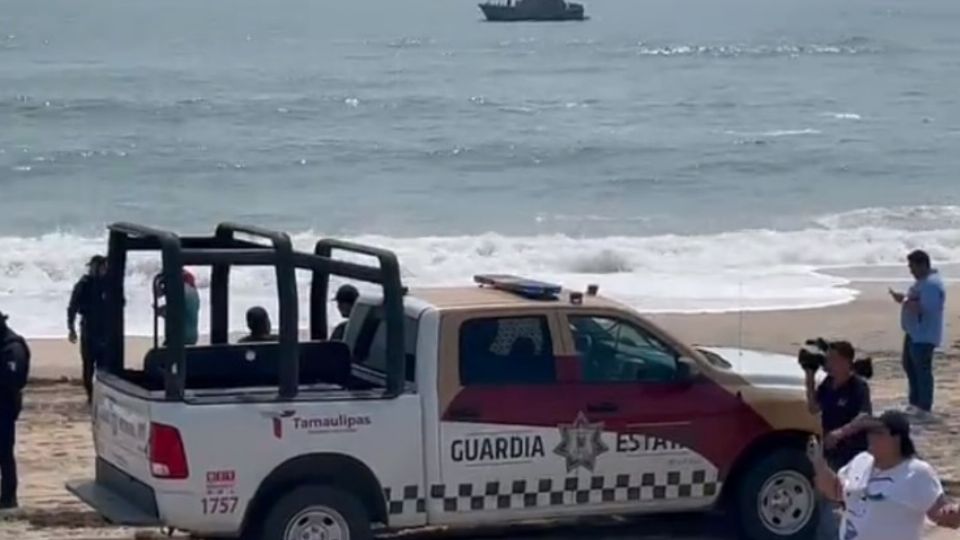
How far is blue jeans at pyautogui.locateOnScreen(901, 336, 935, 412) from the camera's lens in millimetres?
15578

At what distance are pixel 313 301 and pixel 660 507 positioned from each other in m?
2.34

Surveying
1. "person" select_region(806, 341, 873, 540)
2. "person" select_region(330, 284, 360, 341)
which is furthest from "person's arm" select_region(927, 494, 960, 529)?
"person" select_region(330, 284, 360, 341)

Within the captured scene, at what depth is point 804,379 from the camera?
1137 cm

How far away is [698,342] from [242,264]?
1253 centimetres

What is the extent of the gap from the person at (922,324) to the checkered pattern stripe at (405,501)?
6027 mm

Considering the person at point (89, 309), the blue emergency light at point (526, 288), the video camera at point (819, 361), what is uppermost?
the blue emergency light at point (526, 288)

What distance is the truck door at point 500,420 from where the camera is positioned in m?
10.6

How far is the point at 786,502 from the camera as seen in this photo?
11414 millimetres

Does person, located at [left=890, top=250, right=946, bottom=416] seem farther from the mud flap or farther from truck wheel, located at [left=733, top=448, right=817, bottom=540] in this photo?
the mud flap

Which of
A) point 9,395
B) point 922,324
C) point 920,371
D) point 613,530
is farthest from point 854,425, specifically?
point 920,371

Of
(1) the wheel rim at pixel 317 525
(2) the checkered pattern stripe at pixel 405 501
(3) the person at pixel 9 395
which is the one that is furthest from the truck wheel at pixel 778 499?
(3) the person at pixel 9 395

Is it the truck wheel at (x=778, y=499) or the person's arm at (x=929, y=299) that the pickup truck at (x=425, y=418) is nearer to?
the truck wheel at (x=778, y=499)

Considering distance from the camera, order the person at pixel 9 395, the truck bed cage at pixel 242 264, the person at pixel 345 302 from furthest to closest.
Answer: the person at pixel 9 395 < the person at pixel 345 302 < the truck bed cage at pixel 242 264

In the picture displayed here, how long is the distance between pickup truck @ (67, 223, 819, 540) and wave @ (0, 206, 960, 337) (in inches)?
457
